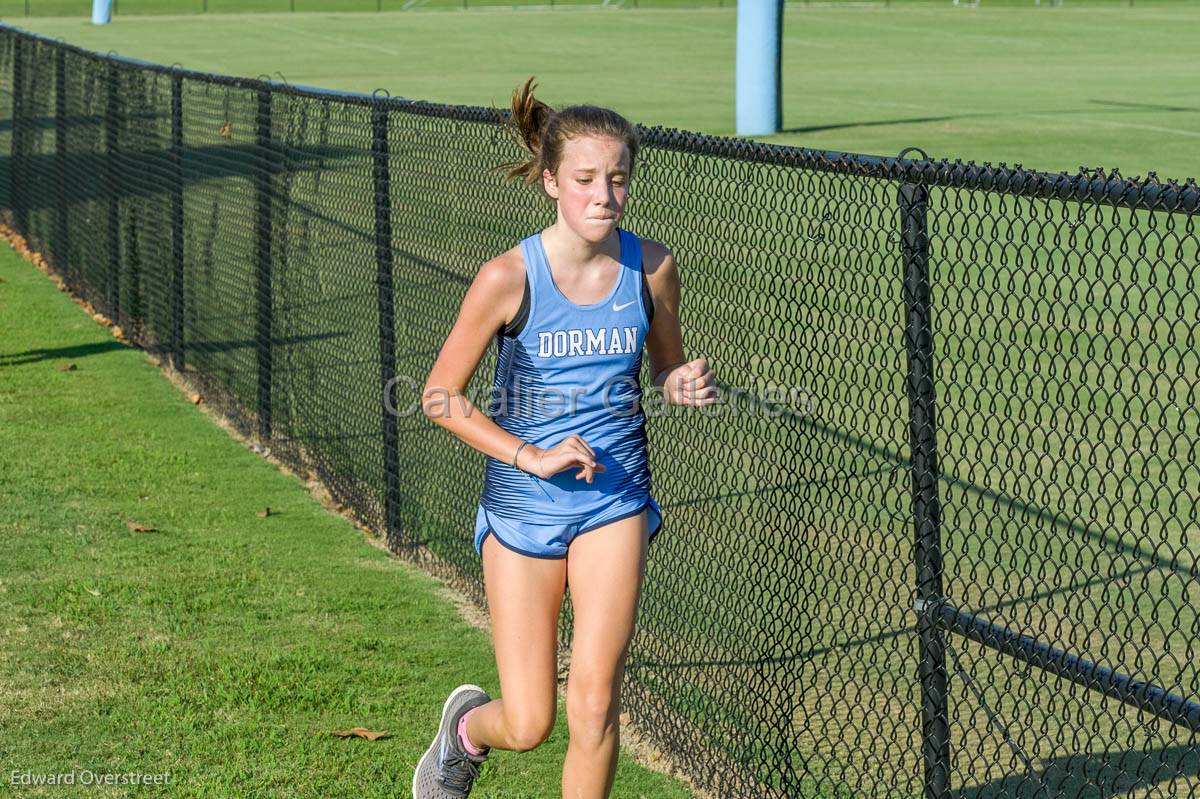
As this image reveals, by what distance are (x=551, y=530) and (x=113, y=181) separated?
30.5 feet

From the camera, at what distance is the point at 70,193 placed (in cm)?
1436

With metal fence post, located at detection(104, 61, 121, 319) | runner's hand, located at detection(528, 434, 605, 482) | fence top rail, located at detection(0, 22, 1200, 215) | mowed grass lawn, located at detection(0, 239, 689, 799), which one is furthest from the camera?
metal fence post, located at detection(104, 61, 121, 319)

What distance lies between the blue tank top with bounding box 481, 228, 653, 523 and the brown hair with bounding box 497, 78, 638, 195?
→ 0.22m

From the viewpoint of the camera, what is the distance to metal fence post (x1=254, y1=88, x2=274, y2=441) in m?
9.42

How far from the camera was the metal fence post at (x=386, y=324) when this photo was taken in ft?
25.0

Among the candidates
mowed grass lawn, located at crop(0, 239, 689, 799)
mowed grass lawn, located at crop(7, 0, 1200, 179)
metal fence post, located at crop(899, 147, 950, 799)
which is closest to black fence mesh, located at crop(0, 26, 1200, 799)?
metal fence post, located at crop(899, 147, 950, 799)

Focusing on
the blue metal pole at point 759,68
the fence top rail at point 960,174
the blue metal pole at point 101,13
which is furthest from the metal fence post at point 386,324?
the blue metal pole at point 101,13

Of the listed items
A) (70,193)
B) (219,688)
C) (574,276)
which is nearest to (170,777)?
(219,688)

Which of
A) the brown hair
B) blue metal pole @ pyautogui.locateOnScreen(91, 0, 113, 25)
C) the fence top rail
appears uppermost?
blue metal pole @ pyautogui.locateOnScreen(91, 0, 113, 25)

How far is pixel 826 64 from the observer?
4312 centimetres

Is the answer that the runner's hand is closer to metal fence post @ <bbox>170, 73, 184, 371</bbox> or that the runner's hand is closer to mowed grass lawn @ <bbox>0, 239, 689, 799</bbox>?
mowed grass lawn @ <bbox>0, 239, 689, 799</bbox>

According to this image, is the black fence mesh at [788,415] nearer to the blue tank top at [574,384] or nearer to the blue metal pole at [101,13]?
the blue tank top at [574,384]

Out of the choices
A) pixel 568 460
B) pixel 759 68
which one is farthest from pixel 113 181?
pixel 759 68

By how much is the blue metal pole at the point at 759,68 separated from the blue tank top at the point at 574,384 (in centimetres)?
2417
